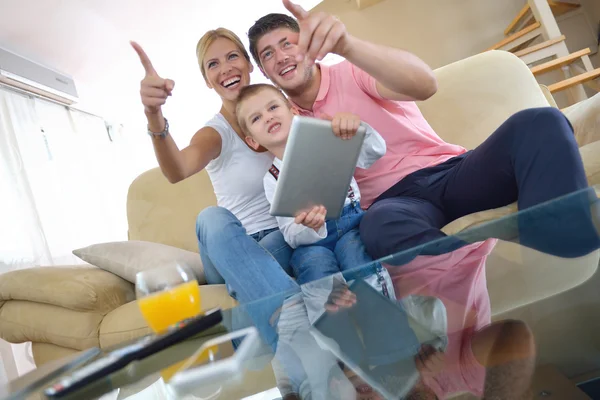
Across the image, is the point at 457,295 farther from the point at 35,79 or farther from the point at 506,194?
the point at 35,79

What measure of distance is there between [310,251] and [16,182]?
193cm

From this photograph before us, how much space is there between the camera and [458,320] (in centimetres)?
62

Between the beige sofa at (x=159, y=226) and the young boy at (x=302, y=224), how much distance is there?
0.73 ft

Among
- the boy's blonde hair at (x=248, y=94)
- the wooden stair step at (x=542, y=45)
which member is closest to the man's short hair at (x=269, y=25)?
the boy's blonde hair at (x=248, y=94)

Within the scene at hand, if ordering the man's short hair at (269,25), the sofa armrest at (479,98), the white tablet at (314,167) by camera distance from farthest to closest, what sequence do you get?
the sofa armrest at (479,98), the man's short hair at (269,25), the white tablet at (314,167)

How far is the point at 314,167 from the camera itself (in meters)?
1.10

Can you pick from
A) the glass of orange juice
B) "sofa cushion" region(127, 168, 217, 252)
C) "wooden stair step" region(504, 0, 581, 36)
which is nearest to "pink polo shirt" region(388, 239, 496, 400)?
the glass of orange juice

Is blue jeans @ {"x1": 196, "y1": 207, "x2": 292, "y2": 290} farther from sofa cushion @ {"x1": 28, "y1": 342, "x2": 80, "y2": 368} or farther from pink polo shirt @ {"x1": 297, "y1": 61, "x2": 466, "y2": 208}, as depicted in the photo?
sofa cushion @ {"x1": 28, "y1": 342, "x2": 80, "y2": 368}

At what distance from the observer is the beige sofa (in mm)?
1358

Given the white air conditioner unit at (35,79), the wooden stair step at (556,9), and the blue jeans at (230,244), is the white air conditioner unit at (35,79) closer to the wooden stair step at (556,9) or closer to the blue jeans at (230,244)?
the blue jeans at (230,244)

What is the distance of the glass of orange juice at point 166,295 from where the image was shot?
0.76 meters

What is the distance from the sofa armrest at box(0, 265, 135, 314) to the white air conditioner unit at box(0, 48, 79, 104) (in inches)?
59.4

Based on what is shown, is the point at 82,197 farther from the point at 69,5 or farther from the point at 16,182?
the point at 69,5

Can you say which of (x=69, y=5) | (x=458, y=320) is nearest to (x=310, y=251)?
(x=458, y=320)
